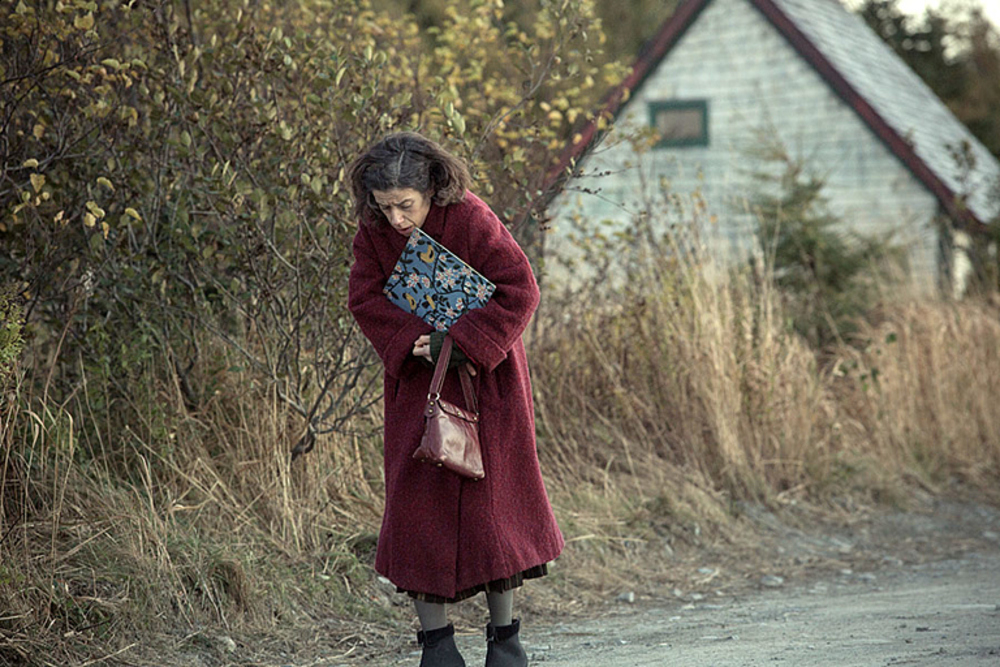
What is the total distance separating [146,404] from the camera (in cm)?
597

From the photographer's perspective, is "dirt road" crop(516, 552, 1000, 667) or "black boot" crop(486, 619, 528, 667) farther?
"dirt road" crop(516, 552, 1000, 667)

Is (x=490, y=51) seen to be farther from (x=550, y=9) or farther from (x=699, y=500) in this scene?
(x=699, y=500)

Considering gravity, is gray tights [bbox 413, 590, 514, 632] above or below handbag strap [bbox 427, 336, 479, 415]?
below

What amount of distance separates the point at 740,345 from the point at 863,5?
22.9m

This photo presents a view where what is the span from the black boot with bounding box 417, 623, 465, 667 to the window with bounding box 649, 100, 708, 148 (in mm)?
→ 14127

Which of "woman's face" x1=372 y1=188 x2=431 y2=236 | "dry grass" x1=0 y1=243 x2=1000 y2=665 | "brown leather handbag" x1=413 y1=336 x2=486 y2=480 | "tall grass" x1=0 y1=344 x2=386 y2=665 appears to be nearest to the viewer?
"brown leather handbag" x1=413 y1=336 x2=486 y2=480

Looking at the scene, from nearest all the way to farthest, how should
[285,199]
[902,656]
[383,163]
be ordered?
[383,163], [902,656], [285,199]

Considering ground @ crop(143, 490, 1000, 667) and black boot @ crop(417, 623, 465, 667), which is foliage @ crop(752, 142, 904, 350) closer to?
ground @ crop(143, 490, 1000, 667)

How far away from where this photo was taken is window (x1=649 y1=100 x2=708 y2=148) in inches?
702

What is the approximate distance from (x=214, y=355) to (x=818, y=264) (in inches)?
250

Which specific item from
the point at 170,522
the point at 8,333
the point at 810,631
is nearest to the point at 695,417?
the point at 810,631

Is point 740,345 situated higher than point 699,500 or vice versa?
point 740,345

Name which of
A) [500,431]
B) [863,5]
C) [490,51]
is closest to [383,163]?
[500,431]

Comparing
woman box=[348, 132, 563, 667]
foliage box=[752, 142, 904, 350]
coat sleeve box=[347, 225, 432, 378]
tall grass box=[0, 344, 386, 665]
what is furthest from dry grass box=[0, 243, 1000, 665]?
coat sleeve box=[347, 225, 432, 378]
